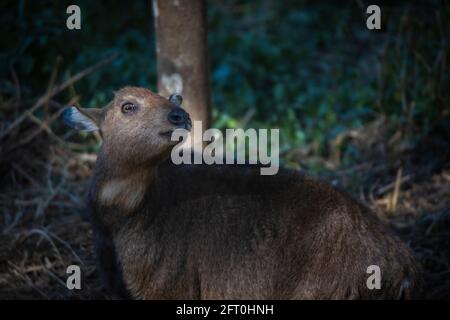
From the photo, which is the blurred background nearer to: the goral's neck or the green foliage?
the green foliage

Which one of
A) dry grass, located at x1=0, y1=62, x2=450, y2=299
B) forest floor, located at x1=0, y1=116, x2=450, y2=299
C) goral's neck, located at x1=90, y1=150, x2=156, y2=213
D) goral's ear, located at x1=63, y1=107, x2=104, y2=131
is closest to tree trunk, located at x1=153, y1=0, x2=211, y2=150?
dry grass, located at x1=0, y1=62, x2=450, y2=299

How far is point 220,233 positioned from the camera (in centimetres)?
497

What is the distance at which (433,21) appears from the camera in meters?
8.51

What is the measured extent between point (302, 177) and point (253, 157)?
241 centimetres

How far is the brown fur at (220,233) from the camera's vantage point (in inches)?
188

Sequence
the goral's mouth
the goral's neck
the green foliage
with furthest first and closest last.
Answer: the green foliage → the goral's neck → the goral's mouth

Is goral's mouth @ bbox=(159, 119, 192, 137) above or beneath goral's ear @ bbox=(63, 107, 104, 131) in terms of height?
beneath

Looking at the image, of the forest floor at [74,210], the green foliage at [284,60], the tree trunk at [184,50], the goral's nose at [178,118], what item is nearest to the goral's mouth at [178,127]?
the goral's nose at [178,118]

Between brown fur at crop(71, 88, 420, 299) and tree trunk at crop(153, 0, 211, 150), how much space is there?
145 cm

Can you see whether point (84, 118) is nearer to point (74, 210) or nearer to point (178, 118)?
point (178, 118)

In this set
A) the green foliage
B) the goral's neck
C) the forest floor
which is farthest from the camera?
the green foliage

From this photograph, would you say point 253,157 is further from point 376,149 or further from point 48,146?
point 48,146

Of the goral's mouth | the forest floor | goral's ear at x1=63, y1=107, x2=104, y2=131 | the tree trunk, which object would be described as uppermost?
the tree trunk

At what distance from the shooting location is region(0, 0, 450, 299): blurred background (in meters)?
6.24
